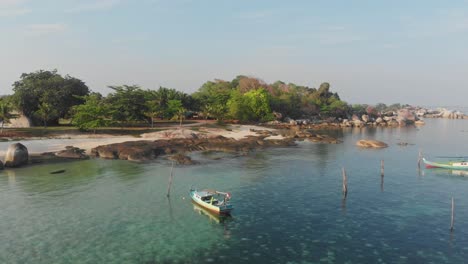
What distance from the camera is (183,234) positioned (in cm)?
2831

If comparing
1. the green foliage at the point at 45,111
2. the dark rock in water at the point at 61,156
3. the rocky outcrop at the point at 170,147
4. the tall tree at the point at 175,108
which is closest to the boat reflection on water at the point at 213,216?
the rocky outcrop at the point at 170,147

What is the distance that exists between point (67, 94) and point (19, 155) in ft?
123

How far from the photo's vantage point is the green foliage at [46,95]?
82894mm

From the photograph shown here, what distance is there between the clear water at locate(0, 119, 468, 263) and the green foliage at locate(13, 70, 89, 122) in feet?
119

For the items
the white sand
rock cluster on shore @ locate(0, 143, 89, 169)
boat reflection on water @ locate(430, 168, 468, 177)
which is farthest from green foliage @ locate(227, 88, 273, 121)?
boat reflection on water @ locate(430, 168, 468, 177)

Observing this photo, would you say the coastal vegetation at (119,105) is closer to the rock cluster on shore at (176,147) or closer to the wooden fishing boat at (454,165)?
the rock cluster on shore at (176,147)

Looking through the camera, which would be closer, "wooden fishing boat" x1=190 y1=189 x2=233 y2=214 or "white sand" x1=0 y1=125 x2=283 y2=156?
"wooden fishing boat" x1=190 y1=189 x2=233 y2=214

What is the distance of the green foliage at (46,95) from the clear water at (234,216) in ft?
119

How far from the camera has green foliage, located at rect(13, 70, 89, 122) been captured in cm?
8289

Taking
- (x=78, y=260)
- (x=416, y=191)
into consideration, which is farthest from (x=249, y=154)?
(x=78, y=260)

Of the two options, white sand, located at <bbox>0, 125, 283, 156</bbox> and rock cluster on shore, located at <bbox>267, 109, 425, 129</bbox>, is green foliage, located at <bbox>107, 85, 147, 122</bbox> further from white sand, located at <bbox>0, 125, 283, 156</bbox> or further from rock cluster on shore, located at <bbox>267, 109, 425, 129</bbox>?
rock cluster on shore, located at <bbox>267, 109, 425, 129</bbox>

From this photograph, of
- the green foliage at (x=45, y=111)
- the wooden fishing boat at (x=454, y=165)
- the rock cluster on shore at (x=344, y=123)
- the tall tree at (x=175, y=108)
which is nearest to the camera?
the wooden fishing boat at (x=454, y=165)

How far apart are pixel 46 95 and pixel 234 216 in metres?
70.2

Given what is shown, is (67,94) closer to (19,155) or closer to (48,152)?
(48,152)
